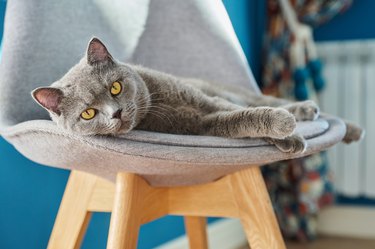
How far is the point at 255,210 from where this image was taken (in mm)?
1150

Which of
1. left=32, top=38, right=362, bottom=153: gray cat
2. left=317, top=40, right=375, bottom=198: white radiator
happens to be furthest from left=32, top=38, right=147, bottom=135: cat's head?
left=317, top=40, right=375, bottom=198: white radiator

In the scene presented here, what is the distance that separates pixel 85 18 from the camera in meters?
1.35

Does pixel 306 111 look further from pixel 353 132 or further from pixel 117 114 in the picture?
pixel 117 114

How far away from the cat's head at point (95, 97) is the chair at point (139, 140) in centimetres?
3

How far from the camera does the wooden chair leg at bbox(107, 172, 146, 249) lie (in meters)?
0.97

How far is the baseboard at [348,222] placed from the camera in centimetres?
245

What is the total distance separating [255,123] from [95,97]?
299mm

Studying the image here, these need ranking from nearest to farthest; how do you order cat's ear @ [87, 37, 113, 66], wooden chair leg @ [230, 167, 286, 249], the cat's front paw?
cat's ear @ [87, 37, 113, 66], wooden chair leg @ [230, 167, 286, 249], the cat's front paw

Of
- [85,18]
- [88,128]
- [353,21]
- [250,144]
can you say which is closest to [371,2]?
[353,21]

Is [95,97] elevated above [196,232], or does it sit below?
above

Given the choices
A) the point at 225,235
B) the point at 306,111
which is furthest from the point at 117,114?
the point at 225,235

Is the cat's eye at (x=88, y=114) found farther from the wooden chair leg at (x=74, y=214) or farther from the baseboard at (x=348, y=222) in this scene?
the baseboard at (x=348, y=222)

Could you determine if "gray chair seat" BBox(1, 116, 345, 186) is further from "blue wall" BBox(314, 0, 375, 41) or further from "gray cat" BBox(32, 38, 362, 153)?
"blue wall" BBox(314, 0, 375, 41)

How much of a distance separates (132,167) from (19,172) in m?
0.59
